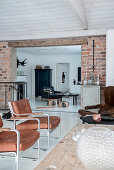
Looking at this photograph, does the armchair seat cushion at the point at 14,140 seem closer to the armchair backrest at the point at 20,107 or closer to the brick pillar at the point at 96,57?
the armchair backrest at the point at 20,107

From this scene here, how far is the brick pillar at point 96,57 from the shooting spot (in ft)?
22.9

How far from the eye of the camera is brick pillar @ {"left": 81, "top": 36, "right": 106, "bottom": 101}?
6991 millimetres

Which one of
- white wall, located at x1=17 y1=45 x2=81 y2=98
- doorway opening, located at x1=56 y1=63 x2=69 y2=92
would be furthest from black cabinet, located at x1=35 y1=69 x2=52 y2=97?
doorway opening, located at x1=56 y1=63 x2=69 y2=92

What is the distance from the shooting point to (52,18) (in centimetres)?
660

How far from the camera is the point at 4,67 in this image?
8.09 meters

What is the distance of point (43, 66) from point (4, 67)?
19.7 feet

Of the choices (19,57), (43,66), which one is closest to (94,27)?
(19,57)

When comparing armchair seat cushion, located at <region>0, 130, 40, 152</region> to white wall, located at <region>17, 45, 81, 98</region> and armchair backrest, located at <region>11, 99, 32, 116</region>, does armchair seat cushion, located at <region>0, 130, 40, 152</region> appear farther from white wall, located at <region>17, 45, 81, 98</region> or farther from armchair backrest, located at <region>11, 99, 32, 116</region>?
white wall, located at <region>17, 45, 81, 98</region>

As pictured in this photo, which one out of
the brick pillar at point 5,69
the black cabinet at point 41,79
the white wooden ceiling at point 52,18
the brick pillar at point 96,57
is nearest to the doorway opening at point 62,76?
the black cabinet at point 41,79

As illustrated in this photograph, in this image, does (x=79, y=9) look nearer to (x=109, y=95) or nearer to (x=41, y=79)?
(x=109, y=95)

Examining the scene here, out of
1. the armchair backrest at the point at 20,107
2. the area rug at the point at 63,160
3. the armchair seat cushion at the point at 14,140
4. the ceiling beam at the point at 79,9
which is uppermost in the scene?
the ceiling beam at the point at 79,9

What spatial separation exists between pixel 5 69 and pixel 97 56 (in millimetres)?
3250

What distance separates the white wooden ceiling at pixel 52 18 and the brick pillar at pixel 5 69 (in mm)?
451

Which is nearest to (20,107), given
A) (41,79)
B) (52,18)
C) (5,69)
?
(52,18)
